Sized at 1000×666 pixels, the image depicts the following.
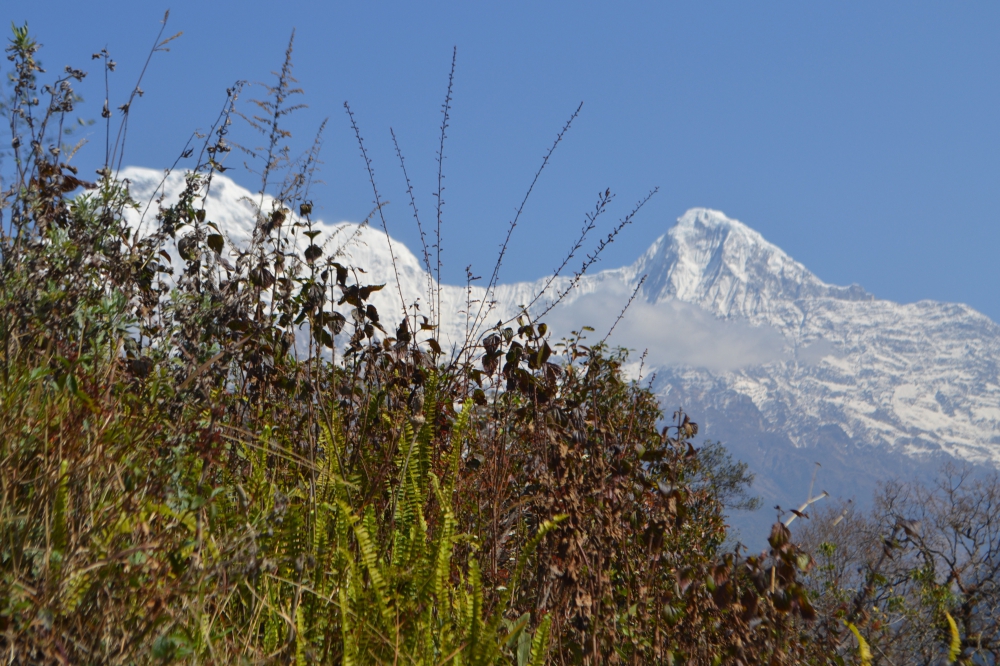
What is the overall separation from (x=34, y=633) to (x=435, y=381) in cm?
121

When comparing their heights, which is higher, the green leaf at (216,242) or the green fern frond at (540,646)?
the green leaf at (216,242)

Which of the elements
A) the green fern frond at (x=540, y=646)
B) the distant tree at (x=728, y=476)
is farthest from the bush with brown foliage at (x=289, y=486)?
the distant tree at (x=728, y=476)

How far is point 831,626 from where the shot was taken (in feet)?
7.97

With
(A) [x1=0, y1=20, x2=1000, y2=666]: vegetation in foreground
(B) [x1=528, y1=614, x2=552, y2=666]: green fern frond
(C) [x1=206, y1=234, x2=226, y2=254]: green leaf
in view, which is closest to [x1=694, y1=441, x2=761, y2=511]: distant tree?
(A) [x1=0, y1=20, x2=1000, y2=666]: vegetation in foreground

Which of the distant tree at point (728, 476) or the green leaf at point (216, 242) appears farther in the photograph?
the distant tree at point (728, 476)

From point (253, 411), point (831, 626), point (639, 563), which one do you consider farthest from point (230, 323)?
point (831, 626)

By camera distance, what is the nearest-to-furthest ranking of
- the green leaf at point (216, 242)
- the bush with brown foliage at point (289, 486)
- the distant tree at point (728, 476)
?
1. the bush with brown foliage at point (289, 486)
2. the green leaf at point (216, 242)
3. the distant tree at point (728, 476)

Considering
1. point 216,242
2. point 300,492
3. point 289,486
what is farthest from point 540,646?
point 216,242

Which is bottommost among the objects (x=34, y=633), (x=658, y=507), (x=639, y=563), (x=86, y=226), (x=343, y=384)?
(x=34, y=633)

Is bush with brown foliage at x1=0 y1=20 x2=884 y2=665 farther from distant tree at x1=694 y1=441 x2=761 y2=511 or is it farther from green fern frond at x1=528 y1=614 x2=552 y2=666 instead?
distant tree at x1=694 y1=441 x2=761 y2=511

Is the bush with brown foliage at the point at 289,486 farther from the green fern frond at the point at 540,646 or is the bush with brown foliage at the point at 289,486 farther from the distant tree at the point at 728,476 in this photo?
the distant tree at the point at 728,476

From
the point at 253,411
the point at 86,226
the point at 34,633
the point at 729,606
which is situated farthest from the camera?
the point at 253,411

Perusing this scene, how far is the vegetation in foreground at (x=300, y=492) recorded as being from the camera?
153 centimetres

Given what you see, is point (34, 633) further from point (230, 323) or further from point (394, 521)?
point (230, 323)
